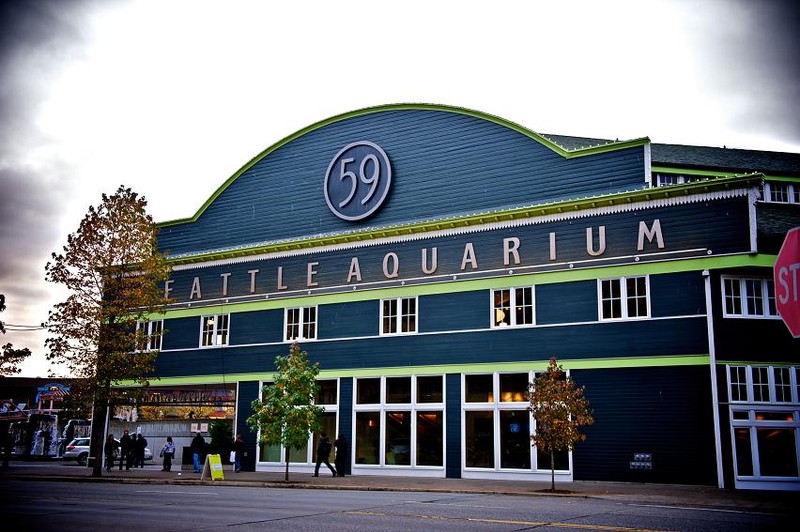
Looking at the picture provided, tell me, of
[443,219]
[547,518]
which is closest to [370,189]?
[443,219]

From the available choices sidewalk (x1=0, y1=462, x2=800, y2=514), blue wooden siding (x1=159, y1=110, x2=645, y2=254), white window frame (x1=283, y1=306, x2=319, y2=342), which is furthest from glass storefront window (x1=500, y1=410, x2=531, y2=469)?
white window frame (x1=283, y1=306, x2=319, y2=342)

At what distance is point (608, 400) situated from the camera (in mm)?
27125

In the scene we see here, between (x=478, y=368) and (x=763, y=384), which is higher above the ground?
(x=478, y=368)

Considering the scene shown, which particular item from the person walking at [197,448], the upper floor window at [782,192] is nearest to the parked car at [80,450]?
the person walking at [197,448]

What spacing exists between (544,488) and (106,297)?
2168cm

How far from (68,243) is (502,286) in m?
19.3

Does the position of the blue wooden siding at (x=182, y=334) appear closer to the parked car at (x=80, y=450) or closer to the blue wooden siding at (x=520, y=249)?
the blue wooden siding at (x=520, y=249)

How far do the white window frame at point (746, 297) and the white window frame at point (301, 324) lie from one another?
18.1 m

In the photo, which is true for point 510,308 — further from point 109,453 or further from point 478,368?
point 109,453

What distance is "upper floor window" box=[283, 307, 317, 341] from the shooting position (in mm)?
35344

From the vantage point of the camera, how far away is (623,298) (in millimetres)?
27656

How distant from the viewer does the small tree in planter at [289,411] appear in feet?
94.5

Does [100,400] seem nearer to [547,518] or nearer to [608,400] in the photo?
[608,400]

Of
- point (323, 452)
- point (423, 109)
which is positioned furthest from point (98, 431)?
point (423, 109)
